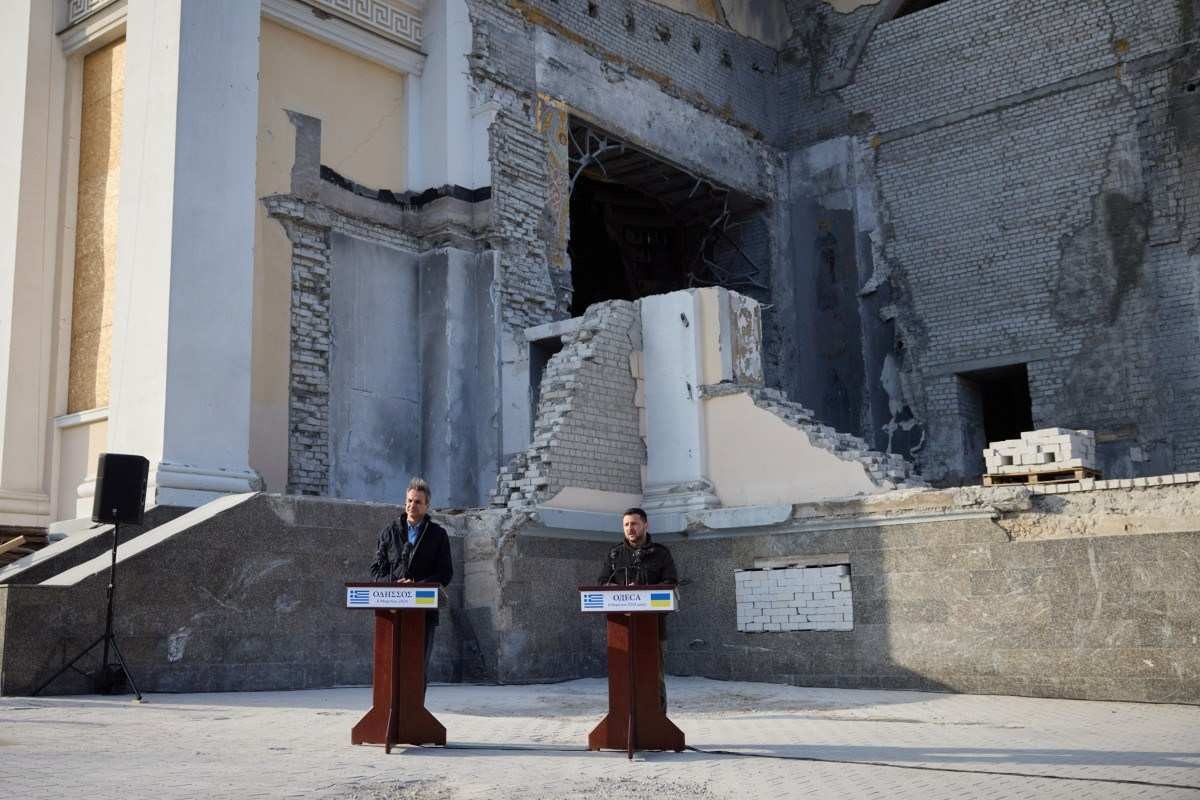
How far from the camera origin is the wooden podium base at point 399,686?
648 cm

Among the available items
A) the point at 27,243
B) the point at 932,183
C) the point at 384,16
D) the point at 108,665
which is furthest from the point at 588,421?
the point at 932,183

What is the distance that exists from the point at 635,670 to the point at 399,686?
124 cm

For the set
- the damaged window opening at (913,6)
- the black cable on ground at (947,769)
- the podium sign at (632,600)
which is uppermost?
the damaged window opening at (913,6)

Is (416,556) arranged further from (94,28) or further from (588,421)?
(94,28)

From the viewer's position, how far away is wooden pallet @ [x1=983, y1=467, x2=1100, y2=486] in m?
11.3

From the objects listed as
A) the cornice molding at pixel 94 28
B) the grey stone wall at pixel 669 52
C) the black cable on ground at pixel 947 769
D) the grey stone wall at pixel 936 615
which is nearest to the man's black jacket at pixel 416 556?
the black cable on ground at pixel 947 769

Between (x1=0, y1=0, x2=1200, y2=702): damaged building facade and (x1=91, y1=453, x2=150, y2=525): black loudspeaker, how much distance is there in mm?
434

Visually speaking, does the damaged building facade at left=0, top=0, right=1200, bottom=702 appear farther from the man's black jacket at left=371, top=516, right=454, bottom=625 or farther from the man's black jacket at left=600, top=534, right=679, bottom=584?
the man's black jacket at left=600, top=534, right=679, bottom=584

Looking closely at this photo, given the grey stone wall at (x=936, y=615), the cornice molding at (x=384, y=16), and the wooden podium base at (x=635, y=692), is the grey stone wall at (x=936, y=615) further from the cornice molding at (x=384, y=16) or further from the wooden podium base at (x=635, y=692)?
the cornice molding at (x=384, y=16)

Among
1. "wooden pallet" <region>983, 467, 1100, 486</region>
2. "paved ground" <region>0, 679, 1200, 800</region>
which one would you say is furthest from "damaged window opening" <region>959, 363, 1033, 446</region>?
"paved ground" <region>0, 679, 1200, 800</region>

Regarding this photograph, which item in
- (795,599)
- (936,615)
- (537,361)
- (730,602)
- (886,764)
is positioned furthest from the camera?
(537,361)

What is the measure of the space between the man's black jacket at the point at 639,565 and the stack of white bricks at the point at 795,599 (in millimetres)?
5736

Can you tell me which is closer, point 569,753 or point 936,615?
point 569,753

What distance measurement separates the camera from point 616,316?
48.0ft
